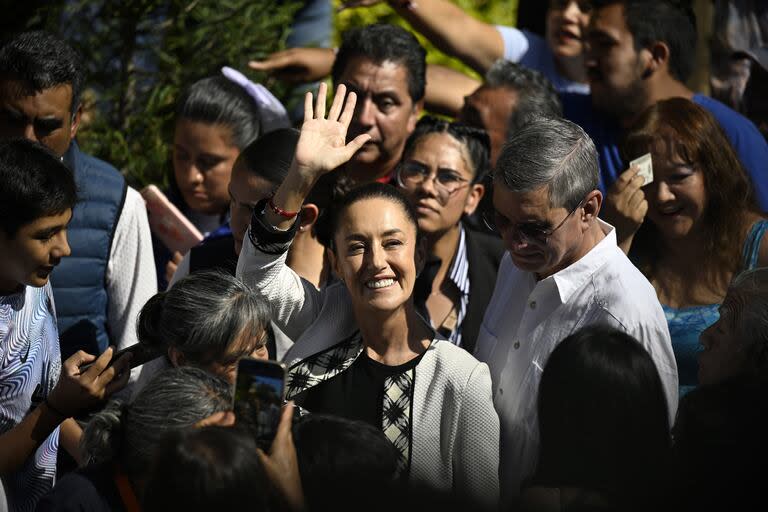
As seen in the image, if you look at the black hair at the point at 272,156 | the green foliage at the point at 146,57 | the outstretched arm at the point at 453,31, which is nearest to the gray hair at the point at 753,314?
the black hair at the point at 272,156

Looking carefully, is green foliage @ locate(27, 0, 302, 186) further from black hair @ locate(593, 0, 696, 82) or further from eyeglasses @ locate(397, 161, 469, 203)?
black hair @ locate(593, 0, 696, 82)

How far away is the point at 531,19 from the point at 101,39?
2.59 m

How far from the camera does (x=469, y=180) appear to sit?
3697 mm

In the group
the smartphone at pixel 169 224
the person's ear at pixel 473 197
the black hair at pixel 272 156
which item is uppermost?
the black hair at pixel 272 156

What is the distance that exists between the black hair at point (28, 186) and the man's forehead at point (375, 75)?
142cm

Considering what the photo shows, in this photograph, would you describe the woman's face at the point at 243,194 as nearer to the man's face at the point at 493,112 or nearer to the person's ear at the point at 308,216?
the person's ear at the point at 308,216

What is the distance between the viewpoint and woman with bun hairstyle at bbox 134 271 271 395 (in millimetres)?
2781

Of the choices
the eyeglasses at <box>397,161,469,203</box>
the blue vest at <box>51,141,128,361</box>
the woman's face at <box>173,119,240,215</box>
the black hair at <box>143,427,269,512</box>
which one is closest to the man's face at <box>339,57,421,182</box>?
the eyeglasses at <box>397,161,469,203</box>

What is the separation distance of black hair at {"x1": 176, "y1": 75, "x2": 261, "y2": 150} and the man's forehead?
43 cm

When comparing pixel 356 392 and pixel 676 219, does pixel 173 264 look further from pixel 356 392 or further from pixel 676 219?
pixel 676 219

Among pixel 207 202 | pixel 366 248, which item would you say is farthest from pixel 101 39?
pixel 366 248

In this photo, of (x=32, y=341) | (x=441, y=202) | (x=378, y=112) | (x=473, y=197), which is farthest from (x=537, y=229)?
(x=32, y=341)

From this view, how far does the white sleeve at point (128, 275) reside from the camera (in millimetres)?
3670

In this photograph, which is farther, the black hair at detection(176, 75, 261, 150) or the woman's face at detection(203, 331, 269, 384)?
the black hair at detection(176, 75, 261, 150)
